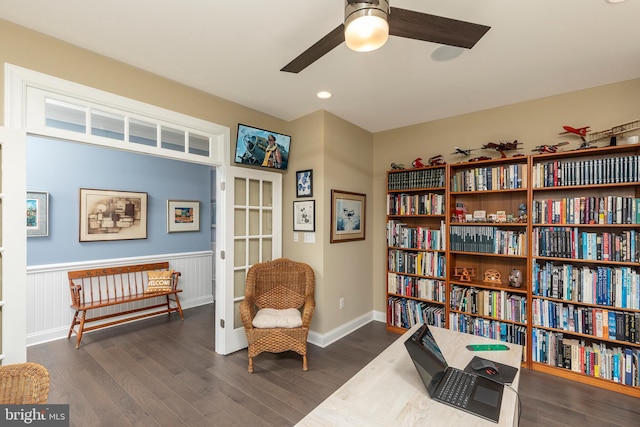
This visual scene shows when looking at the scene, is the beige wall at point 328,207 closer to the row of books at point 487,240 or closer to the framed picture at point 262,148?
the framed picture at point 262,148

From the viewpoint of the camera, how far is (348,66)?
7.57ft

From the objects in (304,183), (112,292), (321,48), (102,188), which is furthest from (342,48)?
(112,292)

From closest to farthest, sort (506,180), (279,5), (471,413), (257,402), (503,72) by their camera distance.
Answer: (471,413) < (279,5) < (257,402) < (503,72) < (506,180)

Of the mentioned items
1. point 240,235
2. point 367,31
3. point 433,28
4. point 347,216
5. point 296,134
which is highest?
point 296,134

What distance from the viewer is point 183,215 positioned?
15.5ft

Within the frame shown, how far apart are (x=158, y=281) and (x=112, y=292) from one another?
1.82 ft

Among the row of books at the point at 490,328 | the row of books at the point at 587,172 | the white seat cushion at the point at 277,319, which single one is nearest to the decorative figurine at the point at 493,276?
the row of books at the point at 490,328

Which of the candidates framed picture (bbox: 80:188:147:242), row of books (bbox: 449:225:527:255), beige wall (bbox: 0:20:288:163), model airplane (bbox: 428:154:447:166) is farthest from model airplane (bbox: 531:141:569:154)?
framed picture (bbox: 80:188:147:242)

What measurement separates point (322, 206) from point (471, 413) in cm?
228

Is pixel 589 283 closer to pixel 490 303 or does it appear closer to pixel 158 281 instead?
pixel 490 303

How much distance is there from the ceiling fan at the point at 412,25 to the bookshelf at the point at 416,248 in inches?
80.7

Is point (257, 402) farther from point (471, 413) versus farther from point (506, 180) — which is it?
point (506, 180)

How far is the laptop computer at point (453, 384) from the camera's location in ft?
4.06

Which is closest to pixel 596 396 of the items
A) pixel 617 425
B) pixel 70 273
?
pixel 617 425
